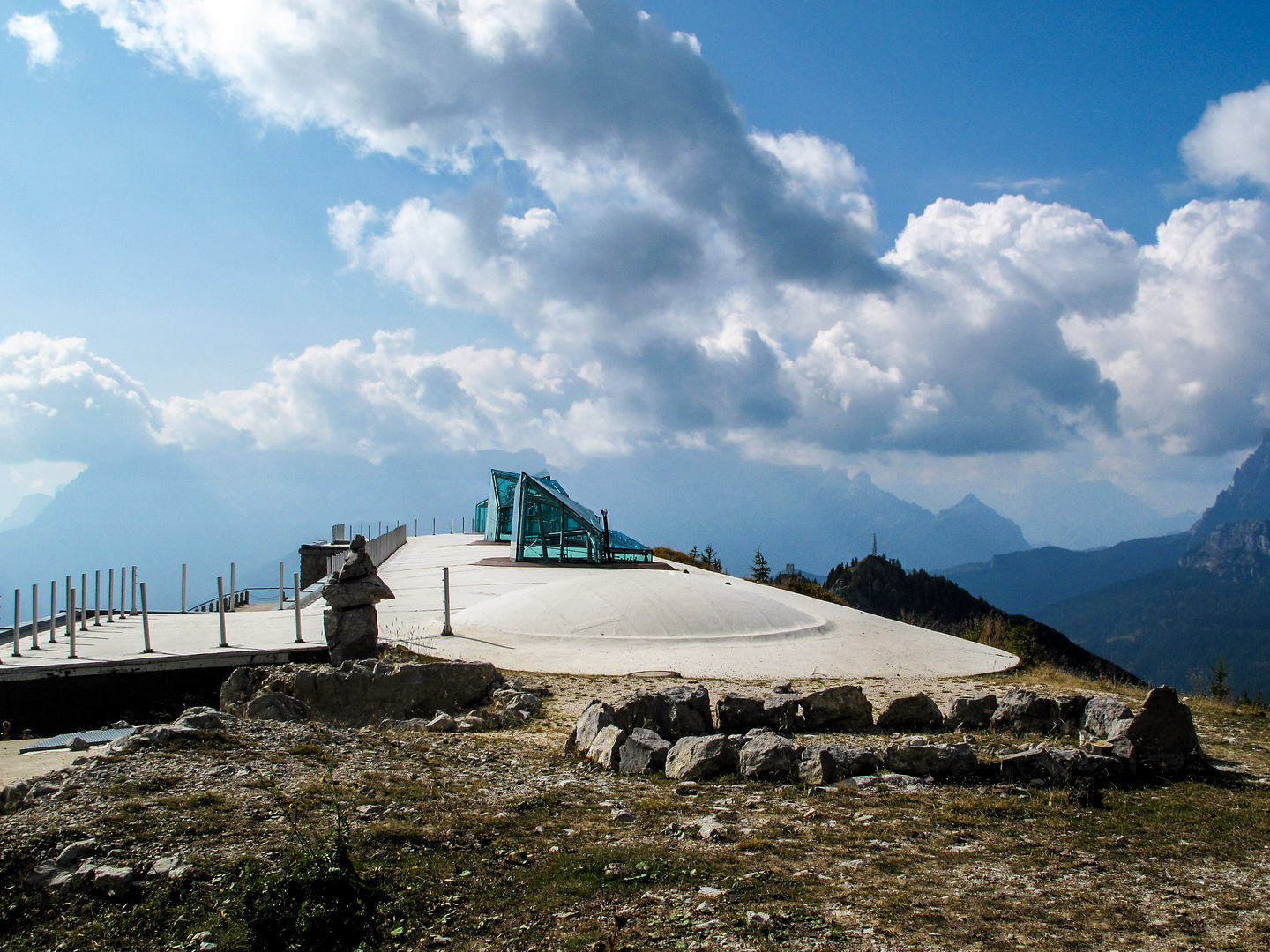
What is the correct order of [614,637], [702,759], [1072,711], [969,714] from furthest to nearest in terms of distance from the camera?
[614,637], [969,714], [1072,711], [702,759]

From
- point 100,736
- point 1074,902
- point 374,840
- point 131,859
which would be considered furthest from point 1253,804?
point 100,736

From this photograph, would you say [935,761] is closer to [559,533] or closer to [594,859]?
[594,859]

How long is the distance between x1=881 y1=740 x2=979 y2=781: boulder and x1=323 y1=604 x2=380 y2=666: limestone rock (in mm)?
12432

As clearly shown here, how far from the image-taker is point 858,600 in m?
116

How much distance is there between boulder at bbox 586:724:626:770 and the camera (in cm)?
966

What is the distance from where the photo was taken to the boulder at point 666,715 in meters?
11.1

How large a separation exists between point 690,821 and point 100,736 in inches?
373

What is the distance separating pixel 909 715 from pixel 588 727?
5179 millimetres

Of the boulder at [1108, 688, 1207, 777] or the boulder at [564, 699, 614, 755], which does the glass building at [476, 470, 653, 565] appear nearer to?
the boulder at [564, 699, 614, 755]

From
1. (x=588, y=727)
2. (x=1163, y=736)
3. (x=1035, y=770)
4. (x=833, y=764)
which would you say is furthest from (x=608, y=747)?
(x=1163, y=736)

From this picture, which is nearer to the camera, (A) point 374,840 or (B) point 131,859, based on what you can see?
(B) point 131,859

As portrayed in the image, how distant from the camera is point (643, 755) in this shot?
Result: 956cm

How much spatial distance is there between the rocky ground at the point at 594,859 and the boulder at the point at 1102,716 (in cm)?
168

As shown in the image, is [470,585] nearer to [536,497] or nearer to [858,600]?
[536,497]
